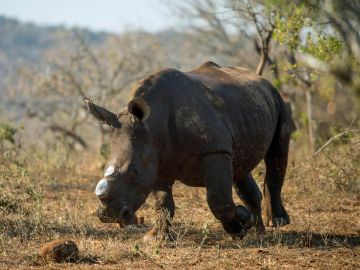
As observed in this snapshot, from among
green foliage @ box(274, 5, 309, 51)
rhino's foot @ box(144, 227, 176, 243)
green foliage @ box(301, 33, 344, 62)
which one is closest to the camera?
rhino's foot @ box(144, 227, 176, 243)

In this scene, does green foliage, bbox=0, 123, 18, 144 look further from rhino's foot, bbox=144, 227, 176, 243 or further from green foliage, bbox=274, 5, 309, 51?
rhino's foot, bbox=144, 227, 176, 243

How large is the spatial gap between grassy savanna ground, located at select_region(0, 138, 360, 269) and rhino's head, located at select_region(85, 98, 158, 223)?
0.40 meters

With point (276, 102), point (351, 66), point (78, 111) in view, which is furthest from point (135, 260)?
point (78, 111)

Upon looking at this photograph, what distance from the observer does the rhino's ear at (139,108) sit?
6754 mm

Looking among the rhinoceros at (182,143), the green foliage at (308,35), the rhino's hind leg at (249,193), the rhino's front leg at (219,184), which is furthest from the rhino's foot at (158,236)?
the green foliage at (308,35)

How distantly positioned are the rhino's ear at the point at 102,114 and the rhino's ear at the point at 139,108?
165 millimetres

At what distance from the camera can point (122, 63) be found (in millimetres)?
23719

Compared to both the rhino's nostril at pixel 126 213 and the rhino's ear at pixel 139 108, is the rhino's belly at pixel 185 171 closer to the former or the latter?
the rhino's ear at pixel 139 108

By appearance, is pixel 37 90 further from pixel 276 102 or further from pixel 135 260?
pixel 135 260

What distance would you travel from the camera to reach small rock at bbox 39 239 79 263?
6270 millimetres

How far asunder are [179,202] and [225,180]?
3.05 meters

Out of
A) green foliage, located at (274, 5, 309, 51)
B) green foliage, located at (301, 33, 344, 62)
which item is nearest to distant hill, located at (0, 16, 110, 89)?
green foliage, located at (274, 5, 309, 51)

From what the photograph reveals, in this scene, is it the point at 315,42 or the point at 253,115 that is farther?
the point at 315,42

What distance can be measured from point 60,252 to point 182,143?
1541 mm
